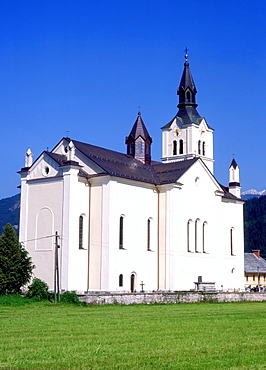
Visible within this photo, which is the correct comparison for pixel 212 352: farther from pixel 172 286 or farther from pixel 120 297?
pixel 172 286

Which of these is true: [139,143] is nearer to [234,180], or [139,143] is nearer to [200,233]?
[200,233]

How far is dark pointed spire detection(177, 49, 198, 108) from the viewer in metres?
66.1

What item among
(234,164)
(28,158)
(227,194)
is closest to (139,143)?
(227,194)

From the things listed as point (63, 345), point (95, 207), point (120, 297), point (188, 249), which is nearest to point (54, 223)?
point (95, 207)

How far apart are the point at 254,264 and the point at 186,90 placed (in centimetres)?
3694

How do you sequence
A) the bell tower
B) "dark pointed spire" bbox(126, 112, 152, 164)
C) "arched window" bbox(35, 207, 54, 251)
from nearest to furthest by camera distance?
1. "arched window" bbox(35, 207, 54, 251)
2. "dark pointed spire" bbox(126, 112, 152, 164)
3. the bell tower

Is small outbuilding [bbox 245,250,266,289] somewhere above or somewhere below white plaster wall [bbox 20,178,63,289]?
below

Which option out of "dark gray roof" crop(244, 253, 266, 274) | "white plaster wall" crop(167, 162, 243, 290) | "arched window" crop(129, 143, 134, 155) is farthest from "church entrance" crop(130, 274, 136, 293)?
"dark gray roof" crop(244, 253, 266, 274)

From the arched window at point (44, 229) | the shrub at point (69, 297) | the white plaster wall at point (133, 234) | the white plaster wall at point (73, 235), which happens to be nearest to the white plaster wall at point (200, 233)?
the white plaster wall at point (133, 234)

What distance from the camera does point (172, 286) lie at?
51.8 meters

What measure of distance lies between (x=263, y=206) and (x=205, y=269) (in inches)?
5029

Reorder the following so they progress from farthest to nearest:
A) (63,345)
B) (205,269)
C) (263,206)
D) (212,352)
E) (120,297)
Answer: (263,206), (205,269), (120,297), (63,345), (212,352)

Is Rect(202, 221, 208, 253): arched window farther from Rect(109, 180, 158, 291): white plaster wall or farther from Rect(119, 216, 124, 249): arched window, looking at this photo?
Rect(119, 216, 124, 249): arched window

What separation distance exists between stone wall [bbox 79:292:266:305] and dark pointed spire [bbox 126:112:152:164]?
18.8 m
